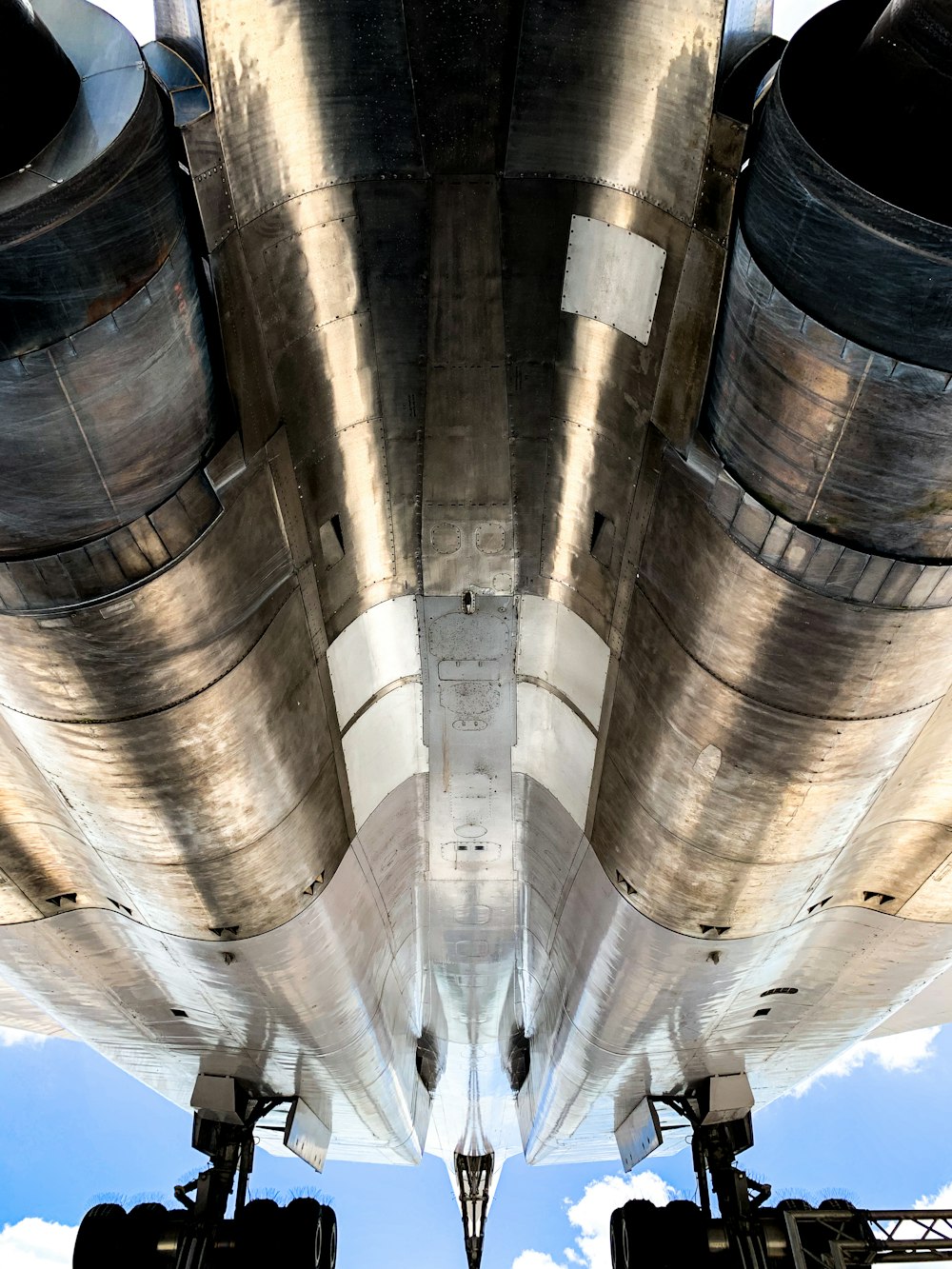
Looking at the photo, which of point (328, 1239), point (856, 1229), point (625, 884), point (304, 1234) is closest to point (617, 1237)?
point (856, 1229)

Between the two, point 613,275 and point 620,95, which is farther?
point 613,275

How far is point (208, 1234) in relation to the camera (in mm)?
8984

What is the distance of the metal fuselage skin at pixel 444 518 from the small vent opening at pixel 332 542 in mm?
58

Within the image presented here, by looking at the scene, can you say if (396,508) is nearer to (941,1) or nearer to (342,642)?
(342,642)

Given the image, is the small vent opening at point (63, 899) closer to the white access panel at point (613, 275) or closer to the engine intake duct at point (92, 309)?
the engine intake duct at point (92, 309)

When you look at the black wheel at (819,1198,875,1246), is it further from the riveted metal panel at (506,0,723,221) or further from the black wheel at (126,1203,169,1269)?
the riveted metal panel at (506,0,723,221)

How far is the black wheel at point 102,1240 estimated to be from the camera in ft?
29.2

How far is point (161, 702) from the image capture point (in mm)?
5035

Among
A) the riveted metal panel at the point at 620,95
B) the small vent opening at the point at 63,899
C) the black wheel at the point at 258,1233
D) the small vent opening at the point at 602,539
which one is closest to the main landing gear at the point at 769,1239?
the black wheel at the point at 258,1233

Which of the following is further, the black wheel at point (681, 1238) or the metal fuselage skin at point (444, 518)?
the black wheel at point (681, 1238)

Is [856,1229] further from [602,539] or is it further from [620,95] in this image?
[620,95]

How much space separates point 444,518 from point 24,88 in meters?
3.42

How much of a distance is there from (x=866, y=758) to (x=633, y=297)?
111 inches

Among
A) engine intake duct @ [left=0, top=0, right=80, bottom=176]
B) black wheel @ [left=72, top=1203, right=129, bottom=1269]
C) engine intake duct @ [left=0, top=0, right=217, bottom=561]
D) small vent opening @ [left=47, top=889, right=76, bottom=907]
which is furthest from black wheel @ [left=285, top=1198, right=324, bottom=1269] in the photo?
engine intake duct @ [left=0, top=0, right=80, bottom=176]
